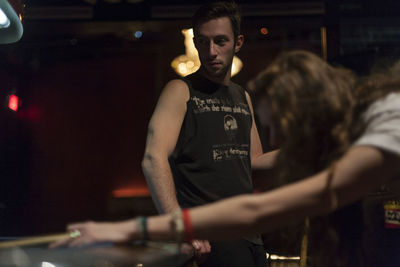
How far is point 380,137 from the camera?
56.7 inches

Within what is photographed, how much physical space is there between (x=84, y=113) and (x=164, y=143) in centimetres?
566

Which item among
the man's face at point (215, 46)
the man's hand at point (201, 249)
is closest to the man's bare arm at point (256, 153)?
the man's face at point (215, 46)

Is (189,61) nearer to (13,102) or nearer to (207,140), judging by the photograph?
(13,102)

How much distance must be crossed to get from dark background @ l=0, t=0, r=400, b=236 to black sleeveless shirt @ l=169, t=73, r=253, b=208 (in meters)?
3.47

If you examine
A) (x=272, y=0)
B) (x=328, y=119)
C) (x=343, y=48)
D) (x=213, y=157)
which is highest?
(x=272, y=0)

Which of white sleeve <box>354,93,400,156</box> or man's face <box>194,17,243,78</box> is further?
man's face <box>194,17,243,78</box>

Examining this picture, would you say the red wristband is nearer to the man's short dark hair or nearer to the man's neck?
the man's neck

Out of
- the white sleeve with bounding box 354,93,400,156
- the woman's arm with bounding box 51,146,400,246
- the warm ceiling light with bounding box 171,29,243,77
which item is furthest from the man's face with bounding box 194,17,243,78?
the warm ceiling light with bounding box 171,29,243,77

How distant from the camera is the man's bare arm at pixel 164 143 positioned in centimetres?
239

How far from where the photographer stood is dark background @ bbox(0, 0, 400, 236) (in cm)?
669

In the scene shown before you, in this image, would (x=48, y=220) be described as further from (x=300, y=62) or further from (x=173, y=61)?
(x=300, y=62)

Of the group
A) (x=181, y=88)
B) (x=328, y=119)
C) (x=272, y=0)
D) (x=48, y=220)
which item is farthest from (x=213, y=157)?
(x=48, y=220)

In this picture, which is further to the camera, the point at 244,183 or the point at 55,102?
the point at 55,102

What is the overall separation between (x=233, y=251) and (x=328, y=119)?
1131mm
